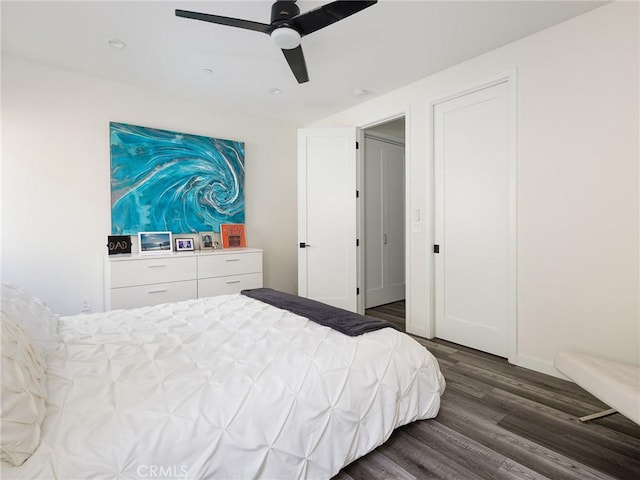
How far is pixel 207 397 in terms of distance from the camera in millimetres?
1165

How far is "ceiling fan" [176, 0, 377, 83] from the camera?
173 cm

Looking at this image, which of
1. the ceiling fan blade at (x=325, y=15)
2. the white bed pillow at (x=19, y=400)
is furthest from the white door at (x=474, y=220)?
the white bed pillow at (x=19, y=400)

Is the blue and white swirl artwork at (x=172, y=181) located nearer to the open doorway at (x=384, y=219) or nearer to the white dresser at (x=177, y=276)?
the white dresser at (x=177, y=276)

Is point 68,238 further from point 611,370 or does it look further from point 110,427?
point 611,370

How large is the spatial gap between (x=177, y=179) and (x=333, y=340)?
2.86 metres

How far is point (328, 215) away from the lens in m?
A: 3.97

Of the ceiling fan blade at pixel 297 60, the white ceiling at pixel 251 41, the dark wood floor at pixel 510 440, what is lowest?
the dark wood floor at pixel 510 440

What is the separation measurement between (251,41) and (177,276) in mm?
2240

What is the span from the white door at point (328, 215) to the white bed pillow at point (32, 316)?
2644 mm

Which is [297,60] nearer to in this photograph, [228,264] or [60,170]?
[228,264]

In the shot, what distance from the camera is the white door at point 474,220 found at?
8.97 ft

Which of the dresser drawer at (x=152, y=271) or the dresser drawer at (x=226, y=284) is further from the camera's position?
the dresser drawer at (x=226, y=284)

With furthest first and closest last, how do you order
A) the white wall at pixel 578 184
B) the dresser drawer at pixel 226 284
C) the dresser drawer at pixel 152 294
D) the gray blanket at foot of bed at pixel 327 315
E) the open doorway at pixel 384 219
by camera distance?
1. the open doorway at pixel 384 219
2. the dresser drawer at pixel 226 284
3. the dresser drawer at pixel 152 294
4. the white wall at pixel 578 184
5. the gray blanket at foot of bed at pixel 327 315

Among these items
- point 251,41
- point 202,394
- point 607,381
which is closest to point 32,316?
point 202,394
